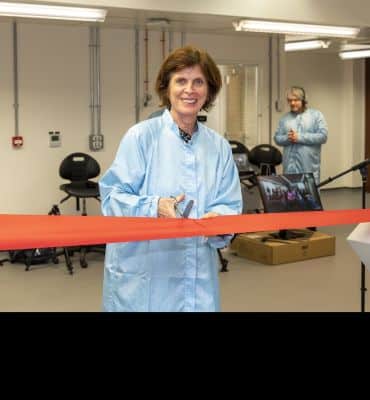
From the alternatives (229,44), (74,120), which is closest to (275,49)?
(229,44)

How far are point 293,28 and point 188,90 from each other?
215 inches

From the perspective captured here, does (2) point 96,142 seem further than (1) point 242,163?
No

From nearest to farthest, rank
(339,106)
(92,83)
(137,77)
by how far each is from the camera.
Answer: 1. (92,83)
2. (137,77)
3. (339,106)

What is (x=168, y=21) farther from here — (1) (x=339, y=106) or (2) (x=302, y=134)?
(1) (x=339, y=106)

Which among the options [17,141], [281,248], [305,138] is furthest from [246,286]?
[17,141]

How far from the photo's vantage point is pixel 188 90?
2.42 metres

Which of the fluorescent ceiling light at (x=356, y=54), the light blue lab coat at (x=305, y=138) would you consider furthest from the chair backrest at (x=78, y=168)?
the fluorescent ceiling light at (x=356, y=54)

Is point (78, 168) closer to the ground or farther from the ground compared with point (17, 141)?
closer to the ground

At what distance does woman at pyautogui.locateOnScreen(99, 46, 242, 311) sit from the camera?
2.40m

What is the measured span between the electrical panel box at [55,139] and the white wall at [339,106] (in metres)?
6.38

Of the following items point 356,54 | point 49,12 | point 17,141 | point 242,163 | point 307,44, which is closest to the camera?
point 49,12

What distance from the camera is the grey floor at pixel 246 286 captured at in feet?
17.3
